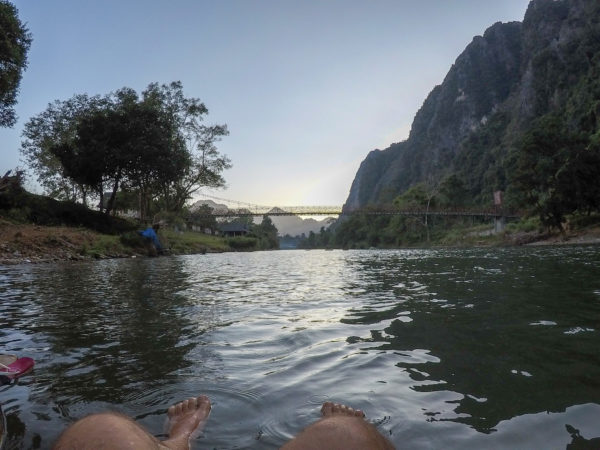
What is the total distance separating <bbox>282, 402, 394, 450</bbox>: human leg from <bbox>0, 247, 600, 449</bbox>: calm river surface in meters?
0.46

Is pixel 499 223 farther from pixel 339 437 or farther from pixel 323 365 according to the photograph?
pixel 339 437

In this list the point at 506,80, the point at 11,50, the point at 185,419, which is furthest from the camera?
the point at 506,80

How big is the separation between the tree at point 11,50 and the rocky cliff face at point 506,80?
92.1 metres

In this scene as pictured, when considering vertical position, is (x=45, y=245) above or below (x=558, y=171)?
below

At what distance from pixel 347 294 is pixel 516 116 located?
448ft

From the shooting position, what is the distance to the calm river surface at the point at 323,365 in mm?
2697

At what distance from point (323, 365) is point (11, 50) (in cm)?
2520

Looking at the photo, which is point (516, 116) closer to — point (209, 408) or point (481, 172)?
point (481, 172)

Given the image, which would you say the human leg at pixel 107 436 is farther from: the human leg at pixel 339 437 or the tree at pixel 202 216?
the tree at pixel 202 216

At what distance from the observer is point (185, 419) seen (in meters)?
2.80

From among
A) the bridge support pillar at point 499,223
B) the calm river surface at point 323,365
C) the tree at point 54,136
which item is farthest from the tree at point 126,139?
the bridge support pillar at point 499,223

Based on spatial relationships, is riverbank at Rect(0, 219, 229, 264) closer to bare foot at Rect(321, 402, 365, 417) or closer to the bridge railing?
bare foot at Rect(321, 402, 365, 417)

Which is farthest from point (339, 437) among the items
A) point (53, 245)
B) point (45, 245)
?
point (53, 245)

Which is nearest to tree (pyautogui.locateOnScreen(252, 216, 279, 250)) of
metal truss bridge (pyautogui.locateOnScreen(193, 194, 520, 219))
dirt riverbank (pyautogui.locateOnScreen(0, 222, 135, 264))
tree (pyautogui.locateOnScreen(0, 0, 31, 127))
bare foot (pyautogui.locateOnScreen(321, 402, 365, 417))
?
metal truss bridge (pyautogui.locateOnScreen(193, 194, 520, 219))
